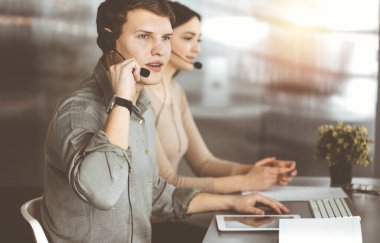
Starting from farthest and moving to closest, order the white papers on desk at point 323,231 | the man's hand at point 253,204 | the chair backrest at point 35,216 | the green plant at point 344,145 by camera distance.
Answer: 1. the green plant at point 344,145
2. the man's hand at point 253,204
3. the chair backrest at point 35,216
4. the white papers on desk at point 323,231

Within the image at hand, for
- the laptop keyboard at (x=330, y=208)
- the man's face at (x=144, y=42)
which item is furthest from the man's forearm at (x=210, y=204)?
the man's face at (x=144, y=42)

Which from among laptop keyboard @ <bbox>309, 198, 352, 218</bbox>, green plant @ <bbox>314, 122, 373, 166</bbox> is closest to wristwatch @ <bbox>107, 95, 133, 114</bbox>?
laptop keyboard @ <bbox>309, 198, 352, 218</bbox>

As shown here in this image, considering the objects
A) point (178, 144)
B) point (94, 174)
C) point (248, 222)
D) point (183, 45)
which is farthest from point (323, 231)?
point (183, 45)

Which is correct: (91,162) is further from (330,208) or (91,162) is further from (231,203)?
(330,208)

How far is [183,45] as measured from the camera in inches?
101

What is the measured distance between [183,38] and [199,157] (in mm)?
514

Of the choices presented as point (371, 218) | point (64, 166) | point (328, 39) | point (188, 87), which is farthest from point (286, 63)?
point (64, 166)

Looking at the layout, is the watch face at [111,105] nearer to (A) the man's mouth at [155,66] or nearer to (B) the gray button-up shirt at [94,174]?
(B) the gray button-up shirt at [94,174]

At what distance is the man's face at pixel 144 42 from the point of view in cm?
171

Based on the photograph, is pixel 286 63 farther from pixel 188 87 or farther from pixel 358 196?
pixel 358 196

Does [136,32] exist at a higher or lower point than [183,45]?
higher

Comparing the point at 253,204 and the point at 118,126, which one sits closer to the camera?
the point at 118,126

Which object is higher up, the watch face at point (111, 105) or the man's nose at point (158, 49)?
the man's nose at point (158, 49)

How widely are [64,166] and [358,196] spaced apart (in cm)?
105
